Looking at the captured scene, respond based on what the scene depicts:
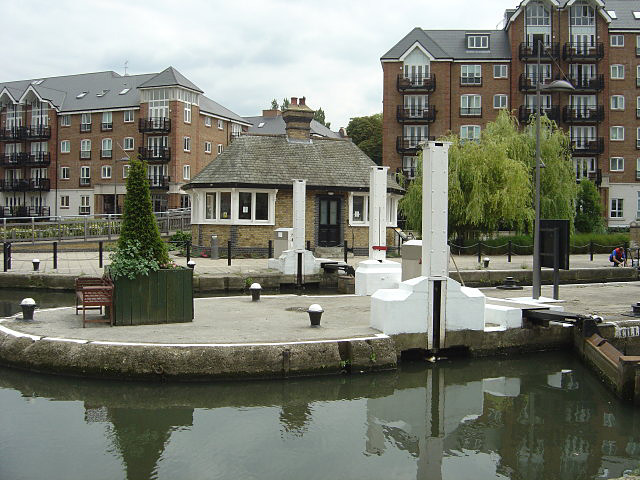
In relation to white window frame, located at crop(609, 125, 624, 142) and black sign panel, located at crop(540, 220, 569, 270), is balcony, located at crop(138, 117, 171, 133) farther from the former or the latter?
black sign panel, located at crop(540, 220, 569, 270)

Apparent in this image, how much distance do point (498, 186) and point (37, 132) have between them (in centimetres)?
4539

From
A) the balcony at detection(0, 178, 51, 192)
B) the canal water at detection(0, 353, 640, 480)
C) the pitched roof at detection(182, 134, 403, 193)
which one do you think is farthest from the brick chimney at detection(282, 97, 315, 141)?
the balcony at detection(0, 178, 51, 192)

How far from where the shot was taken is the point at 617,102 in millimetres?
50406

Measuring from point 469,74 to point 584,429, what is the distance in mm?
46208

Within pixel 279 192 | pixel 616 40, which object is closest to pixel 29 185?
pixel 279 192

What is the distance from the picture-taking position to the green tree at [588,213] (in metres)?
41.6

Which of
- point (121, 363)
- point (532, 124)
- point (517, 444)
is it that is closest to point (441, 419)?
point (517, 444)

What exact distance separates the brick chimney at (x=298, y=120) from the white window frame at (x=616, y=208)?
28.8m

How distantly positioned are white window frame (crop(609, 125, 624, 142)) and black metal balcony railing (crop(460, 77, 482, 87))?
1071 cm

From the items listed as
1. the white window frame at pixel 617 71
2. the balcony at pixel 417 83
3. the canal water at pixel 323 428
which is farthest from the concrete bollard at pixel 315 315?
the white window frame at pixel 617 71

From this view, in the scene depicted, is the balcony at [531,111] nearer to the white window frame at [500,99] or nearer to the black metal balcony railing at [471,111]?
the white window frame at [500,99]

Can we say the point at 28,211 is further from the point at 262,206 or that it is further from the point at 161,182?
the point at 262,206

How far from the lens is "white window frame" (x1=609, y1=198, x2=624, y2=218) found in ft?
164

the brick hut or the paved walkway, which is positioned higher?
the brick hut
